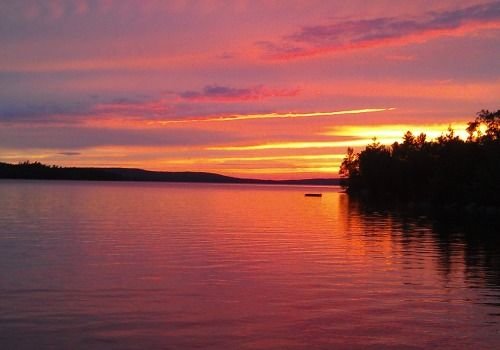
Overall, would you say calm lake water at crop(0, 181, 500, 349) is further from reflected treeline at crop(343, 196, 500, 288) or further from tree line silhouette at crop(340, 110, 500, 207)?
tree line silhouette at crop(340, 110, 500, 207)

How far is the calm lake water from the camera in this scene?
15.7 m

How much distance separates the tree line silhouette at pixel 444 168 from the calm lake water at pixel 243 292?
47752mm

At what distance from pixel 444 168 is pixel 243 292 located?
7986cm

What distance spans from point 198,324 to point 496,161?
74139mm

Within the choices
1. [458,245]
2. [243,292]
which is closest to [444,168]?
[458,245]

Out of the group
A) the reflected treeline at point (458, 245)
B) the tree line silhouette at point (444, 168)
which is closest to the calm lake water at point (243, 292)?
the reflected treeline at point (458, 245)

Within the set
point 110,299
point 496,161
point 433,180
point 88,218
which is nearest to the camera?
point 110,299

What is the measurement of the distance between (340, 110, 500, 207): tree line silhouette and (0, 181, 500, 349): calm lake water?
47.8 meters

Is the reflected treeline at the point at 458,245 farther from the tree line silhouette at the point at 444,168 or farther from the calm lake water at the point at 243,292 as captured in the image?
the tree line silhouette at the point at 444,168

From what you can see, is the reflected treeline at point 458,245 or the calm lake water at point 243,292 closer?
the calm lake water at point 243,292

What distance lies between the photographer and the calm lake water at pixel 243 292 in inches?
619

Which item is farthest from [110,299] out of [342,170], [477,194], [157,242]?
[342,170]

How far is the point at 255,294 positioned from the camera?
21.4 metres

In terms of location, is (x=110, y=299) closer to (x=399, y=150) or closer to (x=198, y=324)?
(x=198, y=324)
